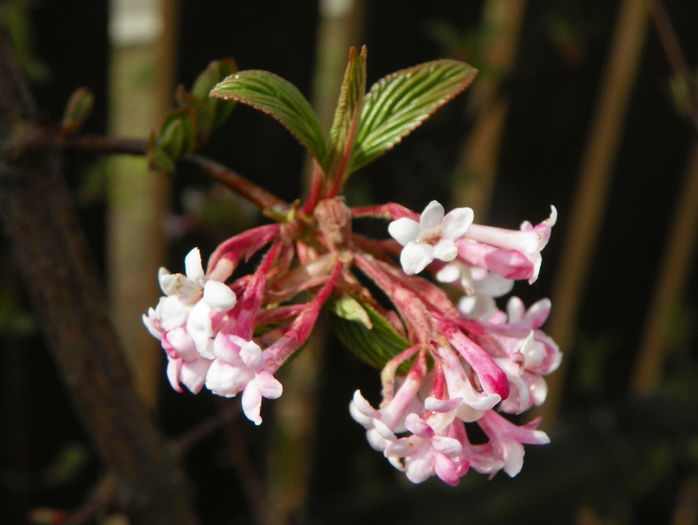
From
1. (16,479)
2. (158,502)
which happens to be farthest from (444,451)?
(16,479)

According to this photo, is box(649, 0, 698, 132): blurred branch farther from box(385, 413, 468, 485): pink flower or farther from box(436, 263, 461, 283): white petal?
box(385, 413, 468, 485): pink flower

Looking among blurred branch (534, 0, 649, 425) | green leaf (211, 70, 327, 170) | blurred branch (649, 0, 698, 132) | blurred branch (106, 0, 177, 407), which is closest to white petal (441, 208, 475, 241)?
green leaf (211, 70, 327, 170)

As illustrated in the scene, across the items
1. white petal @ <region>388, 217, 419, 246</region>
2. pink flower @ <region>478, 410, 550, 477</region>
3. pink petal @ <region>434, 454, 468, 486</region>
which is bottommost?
pink flower @ <region>478, 410, 550, 477</region>

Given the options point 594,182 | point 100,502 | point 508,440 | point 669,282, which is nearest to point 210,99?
point 508,440

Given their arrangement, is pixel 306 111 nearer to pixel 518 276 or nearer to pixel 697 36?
pixel 518 276

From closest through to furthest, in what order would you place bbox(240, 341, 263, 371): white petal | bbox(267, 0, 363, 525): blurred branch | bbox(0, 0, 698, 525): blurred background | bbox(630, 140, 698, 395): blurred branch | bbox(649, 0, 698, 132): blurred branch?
bbox(240, 341, 263, 371): white petal < bbox(649, 0, 698, 132): blurred branch < bbox(0, 0, 698, 525): blurred background < bbox(267, 0, 363, 525): blurred branch < bbox(630, 140, 698, 395): blurred branch

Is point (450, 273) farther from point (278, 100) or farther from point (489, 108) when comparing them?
point (489, 108)

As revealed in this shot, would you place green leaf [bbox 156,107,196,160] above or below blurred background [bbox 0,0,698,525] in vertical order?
above
